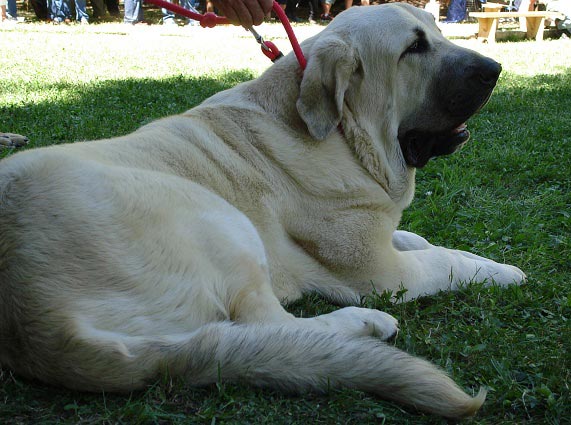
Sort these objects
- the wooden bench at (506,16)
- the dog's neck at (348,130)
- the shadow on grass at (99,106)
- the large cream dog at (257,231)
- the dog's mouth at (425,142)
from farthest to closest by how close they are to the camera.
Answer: the wooden bench at (506,16) < the shadow on grass at (99,106) < the dog's mouth at (425,142) < the dog's neck at (348,130) < the large cream dog at (257,231)

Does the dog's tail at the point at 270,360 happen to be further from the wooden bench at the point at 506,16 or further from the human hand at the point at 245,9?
the wooden bench at the point at 506,16

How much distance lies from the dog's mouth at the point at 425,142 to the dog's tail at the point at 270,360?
154 cm

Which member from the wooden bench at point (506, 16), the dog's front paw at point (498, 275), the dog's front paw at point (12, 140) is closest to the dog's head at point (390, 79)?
the dog's front paw at point (498, 275)

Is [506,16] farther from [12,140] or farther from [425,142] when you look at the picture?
[425,142]

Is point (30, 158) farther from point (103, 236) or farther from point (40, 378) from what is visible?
point (40, 378)

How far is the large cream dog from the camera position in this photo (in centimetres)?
226

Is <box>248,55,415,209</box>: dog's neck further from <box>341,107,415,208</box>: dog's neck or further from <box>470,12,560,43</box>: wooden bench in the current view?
<box>470,12,560,43</box>: wooden bench

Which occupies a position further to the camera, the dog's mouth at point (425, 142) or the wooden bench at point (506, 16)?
the wooden bench at point (506, 16)

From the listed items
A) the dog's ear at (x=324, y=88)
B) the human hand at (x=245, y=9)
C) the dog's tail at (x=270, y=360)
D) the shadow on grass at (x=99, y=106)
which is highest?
the human hand at (x=245, y=9)

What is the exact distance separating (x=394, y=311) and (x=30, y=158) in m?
1.75

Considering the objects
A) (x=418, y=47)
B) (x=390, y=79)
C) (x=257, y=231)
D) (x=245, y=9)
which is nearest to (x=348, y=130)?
(x=390, y=79)

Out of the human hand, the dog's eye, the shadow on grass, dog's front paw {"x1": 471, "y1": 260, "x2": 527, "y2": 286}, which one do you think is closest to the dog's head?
the dog's eye

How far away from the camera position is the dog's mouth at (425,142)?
3.61 m

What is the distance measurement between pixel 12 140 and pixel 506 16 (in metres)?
12.4
